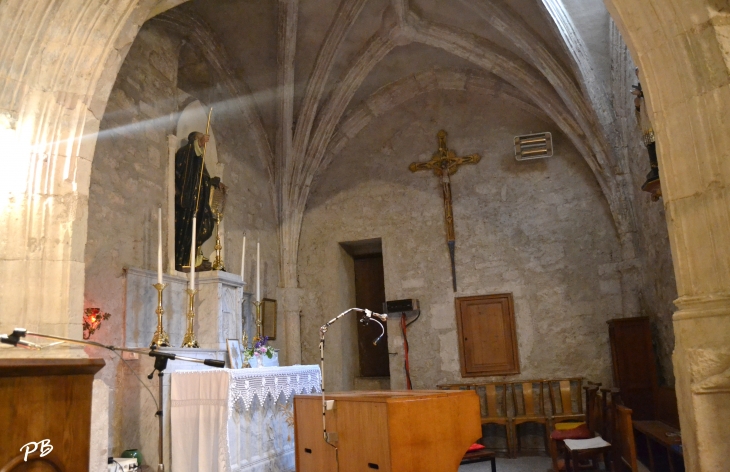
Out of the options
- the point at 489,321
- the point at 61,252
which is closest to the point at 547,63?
the point at 489,321

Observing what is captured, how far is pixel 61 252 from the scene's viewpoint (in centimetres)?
358

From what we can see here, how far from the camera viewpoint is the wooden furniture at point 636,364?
21.5 ft

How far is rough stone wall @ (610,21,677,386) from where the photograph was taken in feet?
20.5

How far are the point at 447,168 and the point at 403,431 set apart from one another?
6.08 meters

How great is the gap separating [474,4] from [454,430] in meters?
5.58

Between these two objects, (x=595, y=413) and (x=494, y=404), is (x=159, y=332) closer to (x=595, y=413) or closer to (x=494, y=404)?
(x=595, y=413)

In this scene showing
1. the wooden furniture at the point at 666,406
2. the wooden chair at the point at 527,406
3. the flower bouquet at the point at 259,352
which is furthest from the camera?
the wooden chair at the point at 527,406

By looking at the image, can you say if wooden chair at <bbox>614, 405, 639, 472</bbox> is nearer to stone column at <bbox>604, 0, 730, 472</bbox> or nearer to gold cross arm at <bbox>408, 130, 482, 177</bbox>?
stone column at <bbox>604, 0, 730, 472</bbox>

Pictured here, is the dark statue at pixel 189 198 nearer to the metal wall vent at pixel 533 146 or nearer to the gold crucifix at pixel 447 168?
the gold crucifix at pixel 447 168

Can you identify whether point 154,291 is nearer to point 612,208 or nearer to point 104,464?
point 104,464

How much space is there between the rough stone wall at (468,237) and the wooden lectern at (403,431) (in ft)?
16.1

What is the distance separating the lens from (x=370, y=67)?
8.47 metres

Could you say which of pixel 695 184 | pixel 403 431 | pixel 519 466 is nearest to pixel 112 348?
pixel 403 431

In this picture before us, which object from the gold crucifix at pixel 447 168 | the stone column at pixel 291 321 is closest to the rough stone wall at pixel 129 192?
the stone column at pixel 291 321
